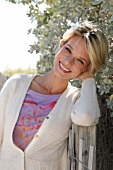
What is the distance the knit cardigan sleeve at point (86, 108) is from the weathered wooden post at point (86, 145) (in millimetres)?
67

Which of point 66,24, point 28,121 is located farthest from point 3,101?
point 66,24

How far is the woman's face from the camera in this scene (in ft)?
9.45

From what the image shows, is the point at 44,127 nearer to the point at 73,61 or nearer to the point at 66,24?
the point at 73,61

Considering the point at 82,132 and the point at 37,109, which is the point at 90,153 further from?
the point at 37,109

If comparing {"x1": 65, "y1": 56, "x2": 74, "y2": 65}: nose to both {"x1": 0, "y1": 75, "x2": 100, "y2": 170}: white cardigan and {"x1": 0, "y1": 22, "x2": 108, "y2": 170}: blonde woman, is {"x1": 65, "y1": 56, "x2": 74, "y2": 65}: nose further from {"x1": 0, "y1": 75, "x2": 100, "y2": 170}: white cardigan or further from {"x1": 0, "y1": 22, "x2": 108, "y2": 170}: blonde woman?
{"x1": 0, "y1": 75, "x2": 100, "y2": 170}: white cardigan

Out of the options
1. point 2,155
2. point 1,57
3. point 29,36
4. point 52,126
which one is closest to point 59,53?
point 52,126

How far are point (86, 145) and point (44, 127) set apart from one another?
0.25 m

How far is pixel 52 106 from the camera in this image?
3.00m

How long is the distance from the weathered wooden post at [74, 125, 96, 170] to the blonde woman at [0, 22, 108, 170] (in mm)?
72

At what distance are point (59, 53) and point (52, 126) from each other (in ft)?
1.35

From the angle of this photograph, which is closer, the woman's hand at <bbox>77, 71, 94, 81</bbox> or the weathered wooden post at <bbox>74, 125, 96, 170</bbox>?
the weathered wooden post at <bbox>74, 125, 96, 170</bbox>

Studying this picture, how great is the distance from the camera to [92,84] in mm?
2975

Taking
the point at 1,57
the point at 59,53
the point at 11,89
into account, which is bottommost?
the point at 1,57

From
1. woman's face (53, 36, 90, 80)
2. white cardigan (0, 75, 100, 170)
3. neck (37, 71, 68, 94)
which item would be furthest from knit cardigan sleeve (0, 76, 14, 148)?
woman's face (53, 36, 90, 80)
